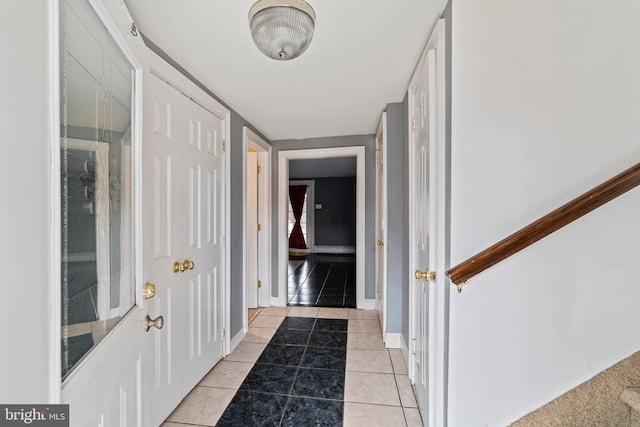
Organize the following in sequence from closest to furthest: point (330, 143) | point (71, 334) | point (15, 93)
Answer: point (15, 93)
point (71, 334)
point (330, 143)

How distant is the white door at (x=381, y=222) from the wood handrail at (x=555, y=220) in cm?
143

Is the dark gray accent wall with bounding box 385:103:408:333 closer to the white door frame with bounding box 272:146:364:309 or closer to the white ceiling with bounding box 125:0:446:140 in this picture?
the white ceiling with bounding box 125:0:446:140

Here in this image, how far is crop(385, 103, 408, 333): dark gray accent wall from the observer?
7.48ft

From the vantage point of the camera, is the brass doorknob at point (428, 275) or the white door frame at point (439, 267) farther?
the brass doorknob at point (428, 275)

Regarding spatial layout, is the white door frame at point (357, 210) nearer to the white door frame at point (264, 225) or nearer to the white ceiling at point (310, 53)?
the white door frame at point (264, 225)

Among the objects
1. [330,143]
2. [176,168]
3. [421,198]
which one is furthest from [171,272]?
Answer: [330,143]

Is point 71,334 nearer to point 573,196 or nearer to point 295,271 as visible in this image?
point 573,196

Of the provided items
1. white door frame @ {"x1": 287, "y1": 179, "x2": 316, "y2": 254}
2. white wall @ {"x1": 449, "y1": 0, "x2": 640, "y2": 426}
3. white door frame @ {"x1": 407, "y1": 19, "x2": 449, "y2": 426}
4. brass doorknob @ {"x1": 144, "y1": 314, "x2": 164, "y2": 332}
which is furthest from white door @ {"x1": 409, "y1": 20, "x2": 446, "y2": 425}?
white door frame @ {"x1": 287, "y1": 179, "x2": 316, "y2": 254}

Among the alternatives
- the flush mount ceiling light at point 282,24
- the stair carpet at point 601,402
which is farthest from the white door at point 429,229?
the flush mount ceiling light at point 282,24

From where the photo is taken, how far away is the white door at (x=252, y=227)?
10.5ft

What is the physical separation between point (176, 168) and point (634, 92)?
214cm

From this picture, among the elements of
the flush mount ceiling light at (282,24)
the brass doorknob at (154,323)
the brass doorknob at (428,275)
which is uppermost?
the flush mount ceiling light at (282,24)

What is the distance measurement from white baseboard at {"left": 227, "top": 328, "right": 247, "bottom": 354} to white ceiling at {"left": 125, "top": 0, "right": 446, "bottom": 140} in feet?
6.77

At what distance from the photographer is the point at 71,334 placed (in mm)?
625
